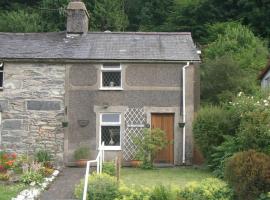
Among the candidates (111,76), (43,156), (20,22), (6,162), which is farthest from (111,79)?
(20,22)

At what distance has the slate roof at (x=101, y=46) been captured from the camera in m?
24.4

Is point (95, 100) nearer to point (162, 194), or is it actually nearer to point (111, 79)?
point (111, 79)

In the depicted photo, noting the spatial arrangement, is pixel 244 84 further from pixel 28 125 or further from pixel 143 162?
pixel 28 125

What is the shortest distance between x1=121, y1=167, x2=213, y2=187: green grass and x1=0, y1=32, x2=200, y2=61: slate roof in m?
5.05

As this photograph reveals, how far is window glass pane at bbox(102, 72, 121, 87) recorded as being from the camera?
80.6ft

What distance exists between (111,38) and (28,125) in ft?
19.5

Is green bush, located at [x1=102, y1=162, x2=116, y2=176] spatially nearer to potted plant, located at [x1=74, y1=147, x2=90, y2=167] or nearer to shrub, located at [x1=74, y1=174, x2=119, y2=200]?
shrub, located at [x1=74, y1=174, x2=119, y2=200]

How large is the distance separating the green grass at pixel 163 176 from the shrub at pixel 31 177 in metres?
2.79

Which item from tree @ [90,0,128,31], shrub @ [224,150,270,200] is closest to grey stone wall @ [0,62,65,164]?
shrub @ [224,150,270,200]

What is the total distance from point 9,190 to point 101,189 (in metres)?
3.31

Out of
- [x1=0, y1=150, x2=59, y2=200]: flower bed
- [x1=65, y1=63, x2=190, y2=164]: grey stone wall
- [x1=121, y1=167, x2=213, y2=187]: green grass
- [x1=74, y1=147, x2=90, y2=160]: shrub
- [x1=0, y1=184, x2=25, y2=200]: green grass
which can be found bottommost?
[x1=0, y1=184, x2=25, y2=200]: green grass

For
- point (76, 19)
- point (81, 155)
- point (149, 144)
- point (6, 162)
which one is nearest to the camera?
point (6, 162)

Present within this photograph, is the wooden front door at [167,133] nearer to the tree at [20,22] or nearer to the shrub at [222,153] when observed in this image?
the shrub at [222,153]

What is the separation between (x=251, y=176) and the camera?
1423 cm
